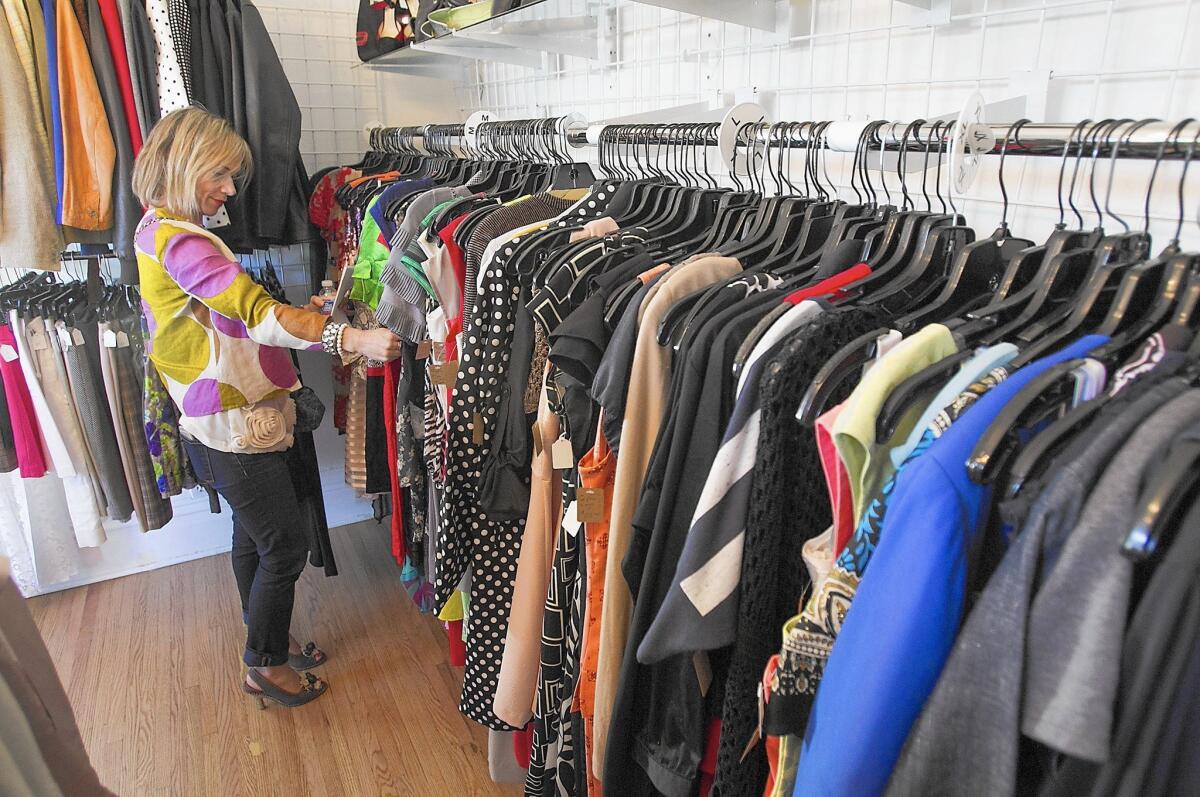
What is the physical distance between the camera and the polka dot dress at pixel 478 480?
1.17m

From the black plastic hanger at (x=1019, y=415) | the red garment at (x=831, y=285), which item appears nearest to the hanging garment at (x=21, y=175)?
the red garment at (x=831, y=285)

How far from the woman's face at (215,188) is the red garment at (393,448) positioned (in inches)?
20.9

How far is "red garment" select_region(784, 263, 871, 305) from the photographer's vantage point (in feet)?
2.63

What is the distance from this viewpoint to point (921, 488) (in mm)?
539

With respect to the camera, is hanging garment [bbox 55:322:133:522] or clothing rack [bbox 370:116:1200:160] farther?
hanging garment [bbox 55:322:133:522]

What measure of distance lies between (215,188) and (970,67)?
1.55 metres

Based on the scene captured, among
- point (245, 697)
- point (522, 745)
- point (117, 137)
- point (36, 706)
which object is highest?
point (117, 137)

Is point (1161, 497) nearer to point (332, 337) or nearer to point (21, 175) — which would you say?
point (332, 337)

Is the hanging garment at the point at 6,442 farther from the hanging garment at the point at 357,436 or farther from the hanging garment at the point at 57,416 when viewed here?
the hanging garment at the point at 357,436

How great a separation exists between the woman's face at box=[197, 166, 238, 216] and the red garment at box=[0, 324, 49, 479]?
78 cm

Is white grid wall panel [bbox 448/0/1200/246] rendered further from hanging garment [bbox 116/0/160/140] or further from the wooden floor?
the wooden floor

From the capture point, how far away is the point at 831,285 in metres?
0.82

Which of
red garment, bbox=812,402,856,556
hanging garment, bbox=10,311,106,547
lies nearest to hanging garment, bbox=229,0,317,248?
hanging garment, bbox=10,311,106,547

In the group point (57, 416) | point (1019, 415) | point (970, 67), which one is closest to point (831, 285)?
point (1019, 415)
